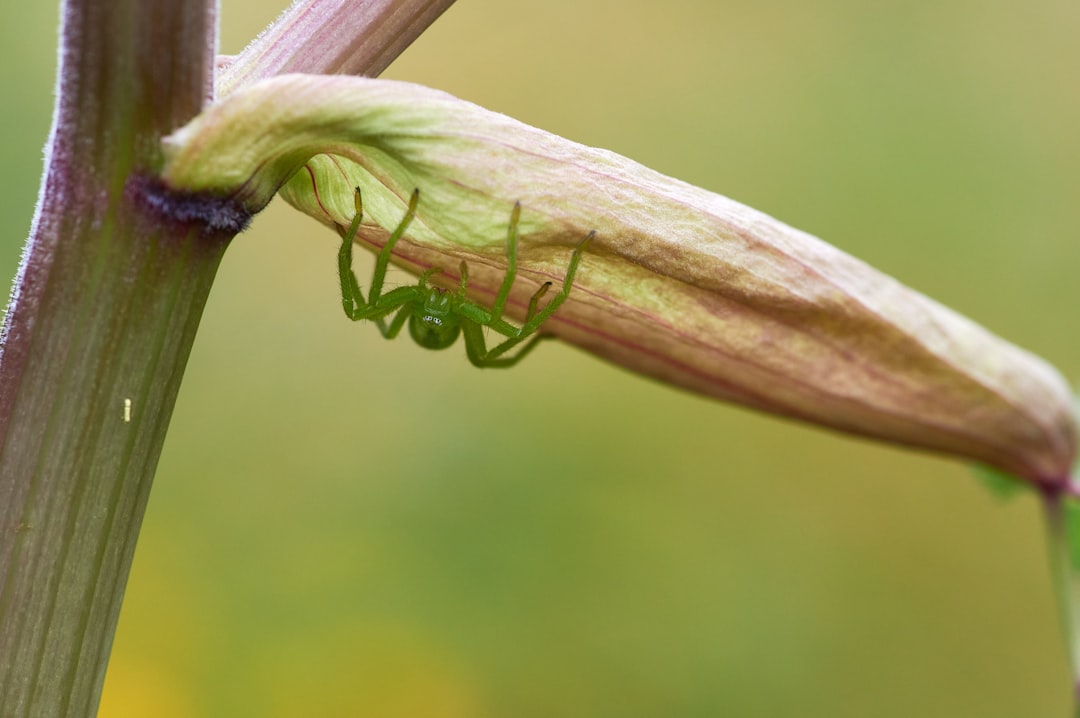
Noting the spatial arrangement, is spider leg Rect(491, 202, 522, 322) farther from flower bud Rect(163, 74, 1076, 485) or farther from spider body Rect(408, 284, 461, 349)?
spider body Rect(408, 284, 461, 349)

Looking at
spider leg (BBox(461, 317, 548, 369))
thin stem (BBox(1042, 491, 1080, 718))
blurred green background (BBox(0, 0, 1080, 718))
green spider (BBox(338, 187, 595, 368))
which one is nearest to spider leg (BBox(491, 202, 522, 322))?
green spider (BBox(338, 187, 595, 368))

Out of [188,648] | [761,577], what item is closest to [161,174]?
[188,648]

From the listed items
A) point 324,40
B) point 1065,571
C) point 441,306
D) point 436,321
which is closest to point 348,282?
point 441,306

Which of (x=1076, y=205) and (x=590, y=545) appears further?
(x=1076, y=205)

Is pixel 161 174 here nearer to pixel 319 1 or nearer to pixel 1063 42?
pixel 319 1

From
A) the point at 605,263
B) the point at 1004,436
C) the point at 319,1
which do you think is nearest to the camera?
the point at 319,1

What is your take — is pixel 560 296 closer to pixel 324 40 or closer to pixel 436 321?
pixel 324 40

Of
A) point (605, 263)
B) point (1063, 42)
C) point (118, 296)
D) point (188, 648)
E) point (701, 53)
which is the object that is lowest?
point (188, 648)

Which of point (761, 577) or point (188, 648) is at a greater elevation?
point (761, 577)
